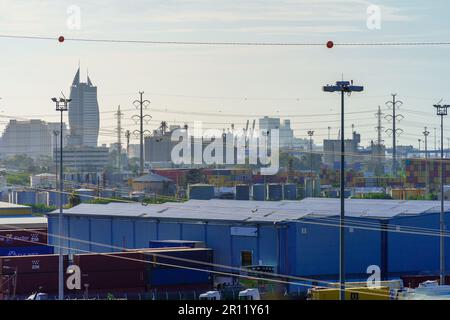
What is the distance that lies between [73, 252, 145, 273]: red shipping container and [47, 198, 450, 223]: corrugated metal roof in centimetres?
282

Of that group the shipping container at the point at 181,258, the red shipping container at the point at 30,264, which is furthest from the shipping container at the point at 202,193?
the red shipping container at the point at 30,264

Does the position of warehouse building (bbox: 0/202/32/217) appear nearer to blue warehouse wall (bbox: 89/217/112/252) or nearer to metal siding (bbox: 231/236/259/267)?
blue warehouse wall (bbox: 89/217/112/252)

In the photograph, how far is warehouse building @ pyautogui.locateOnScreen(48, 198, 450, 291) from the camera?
17062 mm

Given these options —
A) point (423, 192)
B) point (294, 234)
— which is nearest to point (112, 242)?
point (294, 234)

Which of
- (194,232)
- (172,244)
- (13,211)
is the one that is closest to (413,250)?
(194,232)

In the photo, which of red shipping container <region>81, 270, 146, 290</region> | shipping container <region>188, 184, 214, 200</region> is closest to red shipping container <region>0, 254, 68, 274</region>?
red shipping container <region>81, 270, 146, 290</region>

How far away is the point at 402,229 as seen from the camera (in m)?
18.4

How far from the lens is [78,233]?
22.8 metres

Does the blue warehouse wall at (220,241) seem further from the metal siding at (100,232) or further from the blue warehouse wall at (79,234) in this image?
the blue warehouse wall at (79,234)

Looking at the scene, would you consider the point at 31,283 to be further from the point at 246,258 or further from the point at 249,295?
the point at 246,258

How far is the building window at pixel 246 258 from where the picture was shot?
17.7 m

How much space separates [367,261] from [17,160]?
250ft

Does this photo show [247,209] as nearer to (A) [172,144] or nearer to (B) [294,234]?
(B) [294,234]

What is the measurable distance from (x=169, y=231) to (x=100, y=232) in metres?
2.64
